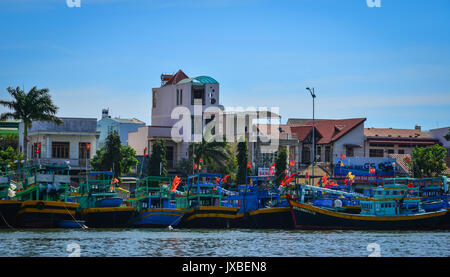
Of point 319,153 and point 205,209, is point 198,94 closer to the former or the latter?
point 319,153

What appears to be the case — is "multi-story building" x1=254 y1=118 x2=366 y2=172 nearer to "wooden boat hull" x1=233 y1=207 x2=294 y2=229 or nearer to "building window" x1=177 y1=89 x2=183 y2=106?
"building window" x1=177 y1=89 x2=183 y2=106

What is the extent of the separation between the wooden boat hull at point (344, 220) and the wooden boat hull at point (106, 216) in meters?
12.8

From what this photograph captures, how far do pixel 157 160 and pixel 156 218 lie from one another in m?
22.7

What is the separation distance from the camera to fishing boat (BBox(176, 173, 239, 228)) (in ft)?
189

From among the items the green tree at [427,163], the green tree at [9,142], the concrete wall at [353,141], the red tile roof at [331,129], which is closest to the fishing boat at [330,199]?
the green tree at [427,163]

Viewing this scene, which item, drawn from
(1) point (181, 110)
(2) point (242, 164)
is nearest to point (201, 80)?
(1) point (181, 110)

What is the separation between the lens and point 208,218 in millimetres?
57656

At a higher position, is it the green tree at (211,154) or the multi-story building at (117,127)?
the multi-story building at (117,127)

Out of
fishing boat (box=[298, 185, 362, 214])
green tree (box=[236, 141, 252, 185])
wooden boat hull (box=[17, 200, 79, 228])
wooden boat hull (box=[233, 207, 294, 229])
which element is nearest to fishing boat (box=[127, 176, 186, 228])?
wooden boat hull (box=[233, 207, 294, 229])

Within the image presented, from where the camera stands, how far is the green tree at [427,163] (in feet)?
281

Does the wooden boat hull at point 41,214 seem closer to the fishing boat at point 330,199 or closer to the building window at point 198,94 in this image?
the fishing boat at point 330,199

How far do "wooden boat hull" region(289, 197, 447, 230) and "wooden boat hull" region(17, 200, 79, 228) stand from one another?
1740 centimetres
